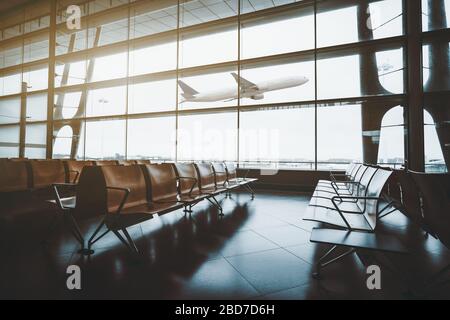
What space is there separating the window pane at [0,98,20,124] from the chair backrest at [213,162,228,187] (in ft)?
34.0

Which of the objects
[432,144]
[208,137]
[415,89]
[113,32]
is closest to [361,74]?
[415,89]

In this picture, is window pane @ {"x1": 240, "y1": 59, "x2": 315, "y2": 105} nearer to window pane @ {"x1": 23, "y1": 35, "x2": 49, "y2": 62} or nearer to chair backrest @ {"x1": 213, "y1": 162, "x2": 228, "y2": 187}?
chair backrest @ {"x1": 213, "y1": 162, "x2": 228, "y2": 187}

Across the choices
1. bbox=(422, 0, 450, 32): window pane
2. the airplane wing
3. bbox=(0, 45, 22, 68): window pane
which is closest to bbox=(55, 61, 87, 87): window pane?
bbox=(0, 45, 22, 68): window pane

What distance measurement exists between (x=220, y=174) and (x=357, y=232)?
3.03 meters

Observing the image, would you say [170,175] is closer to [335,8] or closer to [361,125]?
[361,125]

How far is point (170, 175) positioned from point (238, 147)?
3.81 m

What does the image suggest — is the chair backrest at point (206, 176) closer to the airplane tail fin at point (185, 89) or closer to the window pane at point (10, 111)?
the airplane tail fin at point (185, 89)

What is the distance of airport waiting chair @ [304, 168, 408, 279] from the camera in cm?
160

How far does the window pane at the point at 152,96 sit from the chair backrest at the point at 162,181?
15.4 ft

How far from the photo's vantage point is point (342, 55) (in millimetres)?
6160

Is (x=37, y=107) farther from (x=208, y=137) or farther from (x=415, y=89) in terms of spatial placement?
(x=415, y=89)

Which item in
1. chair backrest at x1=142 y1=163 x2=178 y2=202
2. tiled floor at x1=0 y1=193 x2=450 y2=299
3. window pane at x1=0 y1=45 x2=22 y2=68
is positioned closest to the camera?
tiled floor at x1=0 y1=193 x2=450 y2=299

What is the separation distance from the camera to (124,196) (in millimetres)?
2072

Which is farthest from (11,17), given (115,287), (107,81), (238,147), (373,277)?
(373,277)
